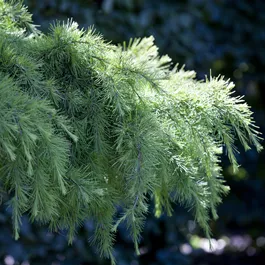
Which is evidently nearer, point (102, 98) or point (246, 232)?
point (102, 98)

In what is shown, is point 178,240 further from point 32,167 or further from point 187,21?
point 32,167

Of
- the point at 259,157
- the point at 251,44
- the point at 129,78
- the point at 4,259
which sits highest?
the point at 251,44

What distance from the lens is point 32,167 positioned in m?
0.81

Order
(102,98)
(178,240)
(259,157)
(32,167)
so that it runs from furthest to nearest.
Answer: (259,157) → (178,240) → (102,98) → (32,167)

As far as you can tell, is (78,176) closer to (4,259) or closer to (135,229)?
(135,229)

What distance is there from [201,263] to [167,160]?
2.00 meters

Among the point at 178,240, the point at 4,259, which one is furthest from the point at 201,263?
the point at 4,259

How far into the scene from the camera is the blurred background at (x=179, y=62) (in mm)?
2057

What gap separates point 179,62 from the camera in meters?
2.21

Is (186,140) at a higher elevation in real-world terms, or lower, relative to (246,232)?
lower

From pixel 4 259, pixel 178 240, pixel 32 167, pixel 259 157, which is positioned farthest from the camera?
pixel 259 157

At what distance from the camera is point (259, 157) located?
2.53 metres

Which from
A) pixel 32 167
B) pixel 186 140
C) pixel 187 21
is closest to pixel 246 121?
pixel 186 140

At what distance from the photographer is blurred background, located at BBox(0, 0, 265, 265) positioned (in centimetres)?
206
